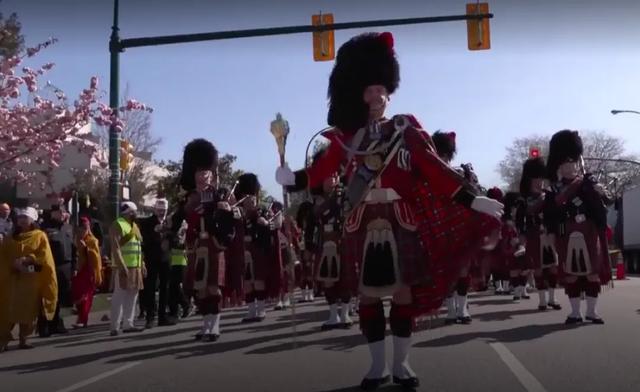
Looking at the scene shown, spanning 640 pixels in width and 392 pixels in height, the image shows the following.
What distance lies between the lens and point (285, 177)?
6.93 metres

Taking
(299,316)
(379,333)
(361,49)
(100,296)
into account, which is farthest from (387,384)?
(100,296)

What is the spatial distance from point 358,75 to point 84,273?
813cm

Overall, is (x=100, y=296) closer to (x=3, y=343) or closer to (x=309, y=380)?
(x=3, y=343)

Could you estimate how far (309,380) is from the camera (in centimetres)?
673

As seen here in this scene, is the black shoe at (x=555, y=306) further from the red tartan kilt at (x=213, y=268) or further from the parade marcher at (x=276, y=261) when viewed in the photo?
the red tartan kilt at (x=213, y=268)

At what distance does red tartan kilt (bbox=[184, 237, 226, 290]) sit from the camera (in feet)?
32.3

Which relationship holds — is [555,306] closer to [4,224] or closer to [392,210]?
[392,210]

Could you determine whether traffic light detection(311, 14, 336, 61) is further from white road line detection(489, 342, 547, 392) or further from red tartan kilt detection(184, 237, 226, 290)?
white road line detection(489, 342, 547, 392)

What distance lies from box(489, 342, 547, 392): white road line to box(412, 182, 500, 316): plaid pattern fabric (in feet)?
3.07

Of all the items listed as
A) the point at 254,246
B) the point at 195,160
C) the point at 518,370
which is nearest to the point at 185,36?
the point at 254,246

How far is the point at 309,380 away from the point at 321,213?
4.65m

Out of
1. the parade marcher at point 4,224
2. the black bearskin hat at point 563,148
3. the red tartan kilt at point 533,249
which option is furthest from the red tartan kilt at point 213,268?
the red tartan kilt at point 533,249

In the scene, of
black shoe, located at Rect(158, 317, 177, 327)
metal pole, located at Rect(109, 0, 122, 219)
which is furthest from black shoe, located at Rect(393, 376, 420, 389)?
metal pole, located at Rect(109, 0, 122, 219)

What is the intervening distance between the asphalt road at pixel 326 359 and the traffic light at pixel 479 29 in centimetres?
580
